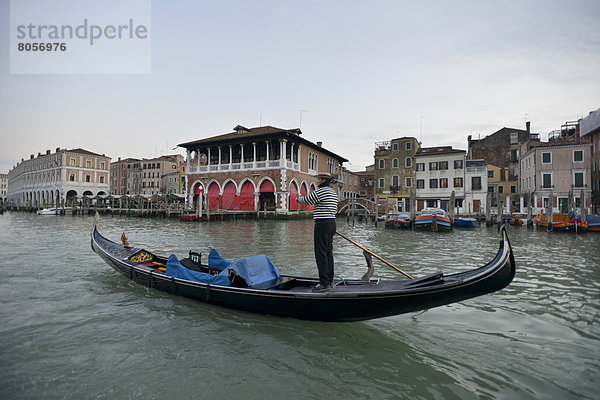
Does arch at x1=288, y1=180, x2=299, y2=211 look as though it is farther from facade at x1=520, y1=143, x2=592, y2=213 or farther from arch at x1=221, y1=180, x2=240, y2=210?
facade at x1=520, y1=143, x2=592, y2=213

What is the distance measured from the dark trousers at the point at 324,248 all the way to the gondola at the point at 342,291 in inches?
6.2

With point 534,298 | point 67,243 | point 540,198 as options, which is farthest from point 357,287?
point 540,198

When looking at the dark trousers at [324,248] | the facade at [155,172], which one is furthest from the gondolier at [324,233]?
the facade at [155,172]

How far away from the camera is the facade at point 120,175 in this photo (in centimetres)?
5234

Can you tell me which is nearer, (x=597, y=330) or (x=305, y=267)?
(x=597, y=330)

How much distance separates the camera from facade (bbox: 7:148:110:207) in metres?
41.9

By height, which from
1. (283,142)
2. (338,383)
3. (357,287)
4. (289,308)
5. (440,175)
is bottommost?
(338,383)

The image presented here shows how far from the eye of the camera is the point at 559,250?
8.77 meters

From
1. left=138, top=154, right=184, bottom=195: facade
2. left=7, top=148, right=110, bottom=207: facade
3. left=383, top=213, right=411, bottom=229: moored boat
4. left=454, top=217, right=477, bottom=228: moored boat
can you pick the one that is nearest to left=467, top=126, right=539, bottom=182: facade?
left=454, top=217, right=477, bottom=228: moored boat

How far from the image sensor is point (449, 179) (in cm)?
2572

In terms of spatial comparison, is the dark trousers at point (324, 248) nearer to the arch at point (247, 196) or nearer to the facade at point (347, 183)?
the arch at point (247, 196)

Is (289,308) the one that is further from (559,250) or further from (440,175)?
(440,175)

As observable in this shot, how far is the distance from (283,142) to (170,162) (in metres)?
33.9

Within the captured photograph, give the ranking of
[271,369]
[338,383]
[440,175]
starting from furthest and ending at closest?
[440,175]
[271,369]
[338,383]
